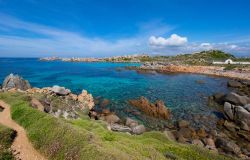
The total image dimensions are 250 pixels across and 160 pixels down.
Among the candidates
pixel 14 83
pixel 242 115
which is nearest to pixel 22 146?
pixel 14 83

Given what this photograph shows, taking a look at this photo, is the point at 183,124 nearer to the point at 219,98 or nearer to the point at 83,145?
the point at 219,98

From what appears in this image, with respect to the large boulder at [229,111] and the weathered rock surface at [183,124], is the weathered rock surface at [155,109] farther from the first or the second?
the large boulder at [229,111]

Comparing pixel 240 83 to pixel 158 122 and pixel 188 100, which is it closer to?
pixel 188 100

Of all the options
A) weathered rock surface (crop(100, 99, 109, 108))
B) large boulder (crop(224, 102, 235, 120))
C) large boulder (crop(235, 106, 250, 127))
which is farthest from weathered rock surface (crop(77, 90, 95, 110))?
large boulder (crop(235, 106, 250, 127))

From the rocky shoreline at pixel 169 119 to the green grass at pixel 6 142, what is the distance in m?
6.34

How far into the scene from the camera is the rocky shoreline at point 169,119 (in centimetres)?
2391

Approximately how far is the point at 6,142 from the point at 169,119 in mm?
23424

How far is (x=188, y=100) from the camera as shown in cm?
4362

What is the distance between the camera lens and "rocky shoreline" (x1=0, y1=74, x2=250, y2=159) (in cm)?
2391

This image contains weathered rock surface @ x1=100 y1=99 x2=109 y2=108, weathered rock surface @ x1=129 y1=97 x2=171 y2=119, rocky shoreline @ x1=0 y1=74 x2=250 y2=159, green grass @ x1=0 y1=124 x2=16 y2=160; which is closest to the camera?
green grass @ x1=0 y1=124 x2=16 y2=160

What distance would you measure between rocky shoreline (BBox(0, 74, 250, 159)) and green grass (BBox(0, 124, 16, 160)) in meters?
6.34

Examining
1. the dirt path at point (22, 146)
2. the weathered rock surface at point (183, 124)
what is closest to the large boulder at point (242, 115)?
the weathered rock surface at point (183, 124)

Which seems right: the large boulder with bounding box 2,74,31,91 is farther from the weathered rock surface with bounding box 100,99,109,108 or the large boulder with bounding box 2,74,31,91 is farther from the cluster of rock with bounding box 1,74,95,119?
the weathered rock surface with bounding box 100,99,109,108

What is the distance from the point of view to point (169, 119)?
1270 inches
